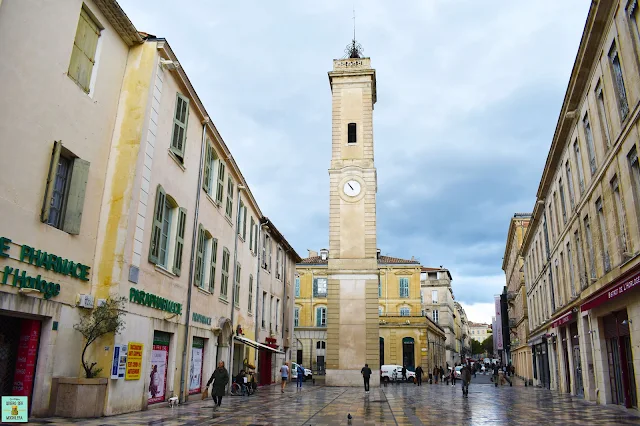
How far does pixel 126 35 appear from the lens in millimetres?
→ 13859

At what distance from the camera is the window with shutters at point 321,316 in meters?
58.7

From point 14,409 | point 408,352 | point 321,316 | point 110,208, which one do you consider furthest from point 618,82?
point 321,316

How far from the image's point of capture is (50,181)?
1067 centimetres

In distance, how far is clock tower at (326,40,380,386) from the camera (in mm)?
32500

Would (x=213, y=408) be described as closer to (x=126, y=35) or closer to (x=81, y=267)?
(x=81, y=267)

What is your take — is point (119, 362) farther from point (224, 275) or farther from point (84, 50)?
point (224, 275)

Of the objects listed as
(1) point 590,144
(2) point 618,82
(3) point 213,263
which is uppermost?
(2) point 618,82

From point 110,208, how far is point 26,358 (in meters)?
4.07

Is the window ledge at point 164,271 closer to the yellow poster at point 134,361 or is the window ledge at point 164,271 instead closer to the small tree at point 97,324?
the yellow poster at point 134,361

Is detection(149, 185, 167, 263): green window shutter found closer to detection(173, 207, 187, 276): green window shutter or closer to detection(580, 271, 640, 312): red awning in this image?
detection(173, 207, 187, 276): green window shutter

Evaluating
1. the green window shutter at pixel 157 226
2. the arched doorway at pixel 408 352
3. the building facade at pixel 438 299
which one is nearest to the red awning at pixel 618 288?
the green window shutter at pixel 157 226

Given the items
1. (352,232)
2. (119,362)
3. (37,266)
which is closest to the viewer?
(37,266)

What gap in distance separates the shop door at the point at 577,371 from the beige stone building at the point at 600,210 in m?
0.08

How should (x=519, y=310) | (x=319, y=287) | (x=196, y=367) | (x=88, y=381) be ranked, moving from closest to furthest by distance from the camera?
1. (x=88, y=381)
2. (x=196, y=367)
3. (x=519, y=310)
4. (x=319, y=287)
